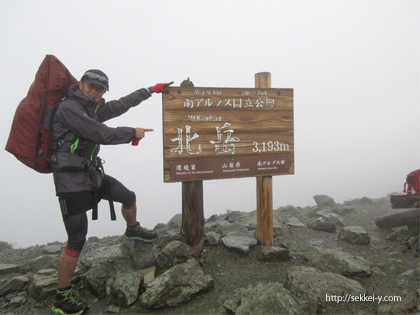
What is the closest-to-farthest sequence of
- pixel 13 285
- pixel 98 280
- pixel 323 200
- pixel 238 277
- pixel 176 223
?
pixel 98 280
pixel 13 285
pixel 238 277
pixel 176 223
pixel 323 200

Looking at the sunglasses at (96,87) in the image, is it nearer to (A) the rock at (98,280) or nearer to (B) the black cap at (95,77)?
(B) the black cap at (95,77)

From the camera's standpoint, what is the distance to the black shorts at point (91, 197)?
141 inches

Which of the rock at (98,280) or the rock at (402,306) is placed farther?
the rock at (98,280)

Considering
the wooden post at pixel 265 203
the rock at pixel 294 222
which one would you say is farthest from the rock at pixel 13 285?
the rock at pixel 294 222

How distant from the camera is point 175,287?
3.83 m

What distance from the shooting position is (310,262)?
476 centimetres

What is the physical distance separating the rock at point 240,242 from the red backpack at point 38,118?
11.8 feet

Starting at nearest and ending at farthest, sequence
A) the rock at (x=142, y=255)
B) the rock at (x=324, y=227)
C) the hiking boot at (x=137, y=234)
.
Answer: the rock at (x=142, y=255) < the hiking boot at (x=137, y=234) < the rock at (x=324, y=227)

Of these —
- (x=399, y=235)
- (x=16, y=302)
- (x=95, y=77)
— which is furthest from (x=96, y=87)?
(x=399, y=235)

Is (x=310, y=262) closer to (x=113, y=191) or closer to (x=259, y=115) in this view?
(x=259, y=115)

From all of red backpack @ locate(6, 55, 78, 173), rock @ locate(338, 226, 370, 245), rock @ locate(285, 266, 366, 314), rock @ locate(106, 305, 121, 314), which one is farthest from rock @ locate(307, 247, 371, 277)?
red backpack @ locate(6, 55, 78, 173)

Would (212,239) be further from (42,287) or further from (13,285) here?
(13,285)

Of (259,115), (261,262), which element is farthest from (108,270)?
(259,115)

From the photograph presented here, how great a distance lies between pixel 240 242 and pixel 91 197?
3.08m
